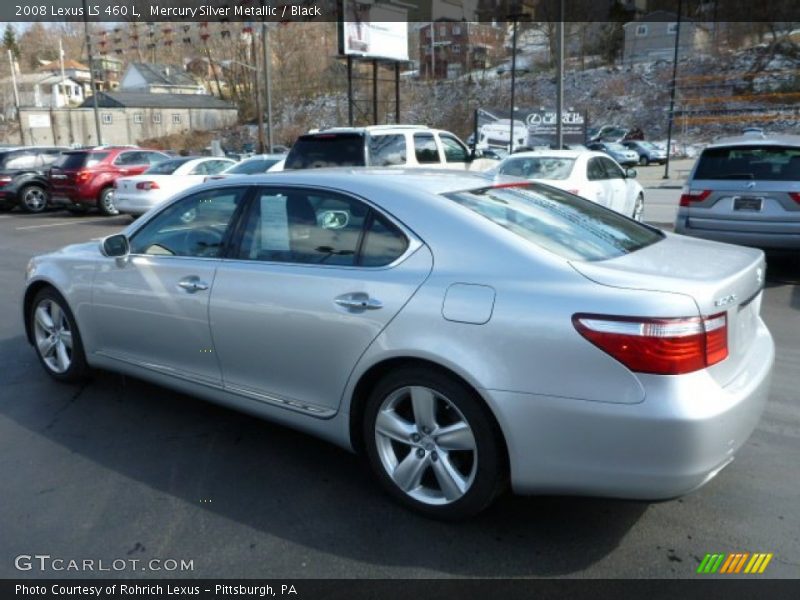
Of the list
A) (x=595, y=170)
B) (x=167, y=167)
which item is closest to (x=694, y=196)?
(x=595, y=170)

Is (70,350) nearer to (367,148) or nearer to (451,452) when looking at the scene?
(451,452)

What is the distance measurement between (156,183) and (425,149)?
6.50 metres

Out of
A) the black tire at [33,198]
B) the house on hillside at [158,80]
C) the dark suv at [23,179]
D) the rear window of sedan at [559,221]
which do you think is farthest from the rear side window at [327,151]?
the house on hillside at [158,80]

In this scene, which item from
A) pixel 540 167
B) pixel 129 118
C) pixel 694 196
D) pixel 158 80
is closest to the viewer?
pixel 694 196

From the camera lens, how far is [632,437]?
8.07 feet

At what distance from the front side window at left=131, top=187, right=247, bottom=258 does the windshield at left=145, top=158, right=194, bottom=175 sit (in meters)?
11.8

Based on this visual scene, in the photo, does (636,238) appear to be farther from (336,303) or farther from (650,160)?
(650,160)

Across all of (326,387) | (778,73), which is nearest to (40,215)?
(326,387)

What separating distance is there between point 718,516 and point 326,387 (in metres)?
1.88

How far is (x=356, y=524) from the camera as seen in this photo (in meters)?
3.01

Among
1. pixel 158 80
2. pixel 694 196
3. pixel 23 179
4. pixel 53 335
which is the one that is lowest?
pixel 53 335

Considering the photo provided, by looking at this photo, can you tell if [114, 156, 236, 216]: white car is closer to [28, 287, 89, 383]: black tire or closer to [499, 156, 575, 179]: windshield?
[499, 156, 575, 179]: windshield

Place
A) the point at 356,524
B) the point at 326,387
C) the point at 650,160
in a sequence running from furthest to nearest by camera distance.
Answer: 1. the point at 650,160
2. the point at 326,387
3. the point at 356,524
